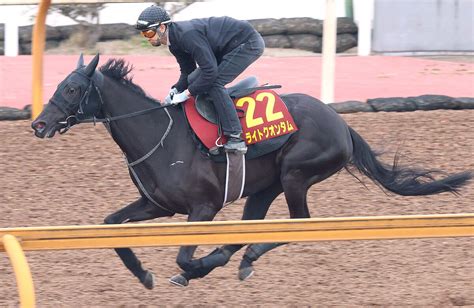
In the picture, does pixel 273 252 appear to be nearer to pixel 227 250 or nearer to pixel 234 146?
pixel 227 250

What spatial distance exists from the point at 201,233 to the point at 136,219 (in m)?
1.49

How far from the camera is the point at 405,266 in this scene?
7309mm

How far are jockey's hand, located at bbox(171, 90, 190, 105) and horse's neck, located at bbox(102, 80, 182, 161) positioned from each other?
0.09 meters

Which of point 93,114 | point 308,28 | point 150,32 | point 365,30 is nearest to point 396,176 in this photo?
point 150,32

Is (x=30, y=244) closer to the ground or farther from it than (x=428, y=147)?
farther from it

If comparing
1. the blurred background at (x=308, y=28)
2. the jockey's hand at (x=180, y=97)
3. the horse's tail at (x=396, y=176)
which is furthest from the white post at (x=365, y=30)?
the jockey's hand at (x=180, y=97)

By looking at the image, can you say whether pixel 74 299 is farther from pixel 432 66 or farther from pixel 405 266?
pixel 432 66

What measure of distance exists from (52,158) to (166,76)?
392cm

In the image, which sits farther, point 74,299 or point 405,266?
point 405,266

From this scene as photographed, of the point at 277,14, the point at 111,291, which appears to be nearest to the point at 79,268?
the point at 111,291

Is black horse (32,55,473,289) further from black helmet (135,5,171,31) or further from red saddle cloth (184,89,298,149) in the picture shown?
black helmet (135,5,171,31)

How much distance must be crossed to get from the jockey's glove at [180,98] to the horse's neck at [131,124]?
0.09m

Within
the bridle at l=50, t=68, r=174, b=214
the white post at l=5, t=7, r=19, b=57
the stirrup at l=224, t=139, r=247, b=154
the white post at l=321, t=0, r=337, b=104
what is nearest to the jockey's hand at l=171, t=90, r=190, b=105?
the bridle at l=50, t=68, r=174, b=214

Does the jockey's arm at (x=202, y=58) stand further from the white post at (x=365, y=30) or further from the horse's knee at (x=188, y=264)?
the white post at (x=365, y=30)
